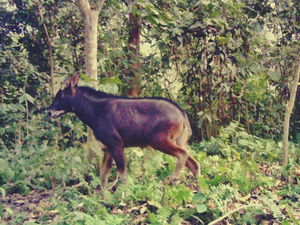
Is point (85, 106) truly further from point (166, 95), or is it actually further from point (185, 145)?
point (166, 95)

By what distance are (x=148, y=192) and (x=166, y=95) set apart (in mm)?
3885

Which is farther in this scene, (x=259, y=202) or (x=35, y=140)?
(x=35, y=140)

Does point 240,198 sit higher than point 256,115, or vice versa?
point 256,115

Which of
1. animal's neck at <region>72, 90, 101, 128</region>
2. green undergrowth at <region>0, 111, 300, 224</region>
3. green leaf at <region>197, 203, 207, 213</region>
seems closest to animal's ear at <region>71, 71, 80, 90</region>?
animal's neck at <region>72, 90, 101, 128</region>

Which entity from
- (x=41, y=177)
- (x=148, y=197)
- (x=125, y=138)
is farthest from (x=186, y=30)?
(x=41, y=177)

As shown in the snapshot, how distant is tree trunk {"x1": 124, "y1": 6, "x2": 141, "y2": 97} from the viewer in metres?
7.33

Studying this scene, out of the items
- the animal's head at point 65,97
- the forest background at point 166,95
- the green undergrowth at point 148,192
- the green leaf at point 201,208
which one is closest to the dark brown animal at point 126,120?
the animal's head at point 65,97

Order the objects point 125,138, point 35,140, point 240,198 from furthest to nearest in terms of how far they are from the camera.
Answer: point 35,140, point 125,138, point 240,198

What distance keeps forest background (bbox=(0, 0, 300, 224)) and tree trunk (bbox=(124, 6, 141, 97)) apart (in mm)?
24

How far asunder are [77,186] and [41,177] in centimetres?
80

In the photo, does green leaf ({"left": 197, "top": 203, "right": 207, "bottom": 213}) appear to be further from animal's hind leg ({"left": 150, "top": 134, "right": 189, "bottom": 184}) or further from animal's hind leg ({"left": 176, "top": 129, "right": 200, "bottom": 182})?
animal's hind leg ({"left": 176, "top": 129, "right": 200, "bottom": 182})

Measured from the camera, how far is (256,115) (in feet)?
25.8

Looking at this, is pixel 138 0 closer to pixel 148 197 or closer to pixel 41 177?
pixel 148 197

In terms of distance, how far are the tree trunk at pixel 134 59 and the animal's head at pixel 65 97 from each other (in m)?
2.71
